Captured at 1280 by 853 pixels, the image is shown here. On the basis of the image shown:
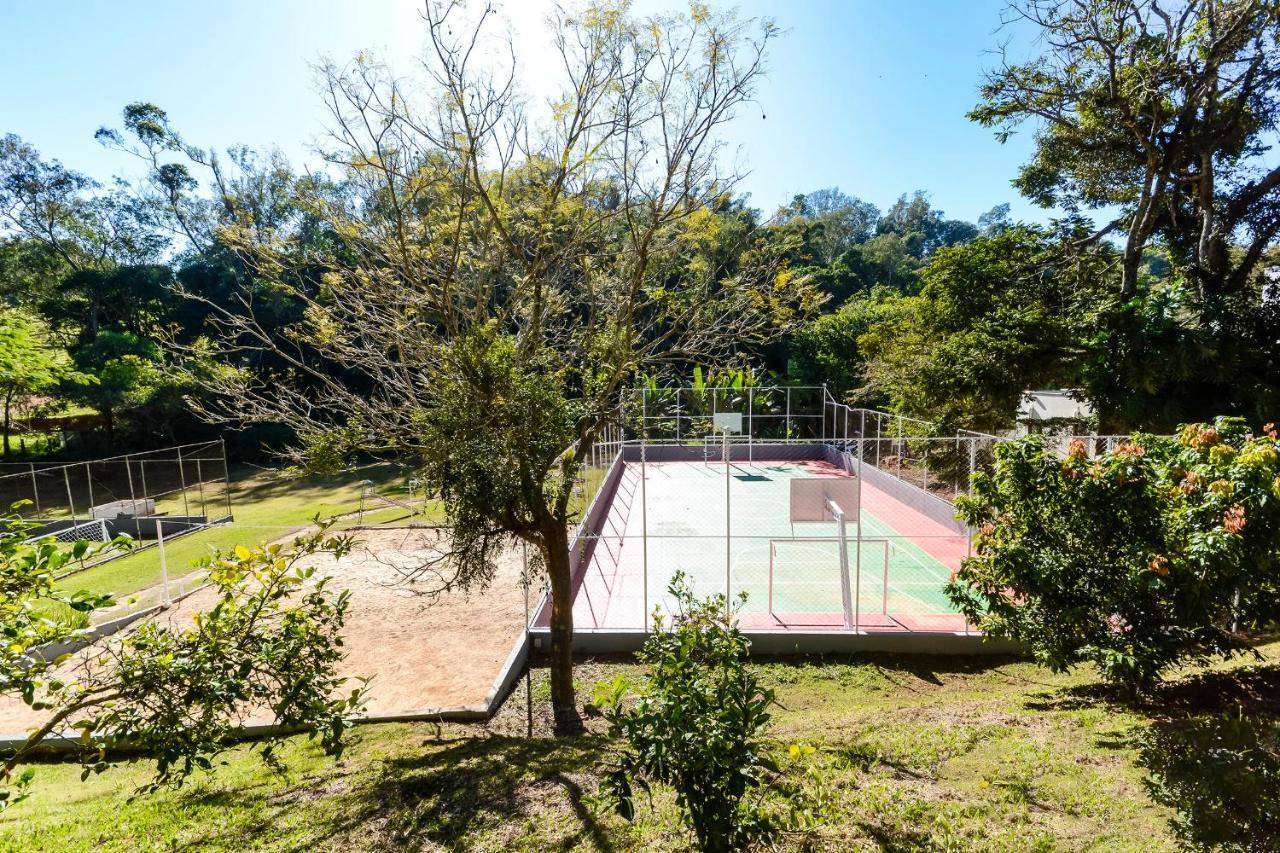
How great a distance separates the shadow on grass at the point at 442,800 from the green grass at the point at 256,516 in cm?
558

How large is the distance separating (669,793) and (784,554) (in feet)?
32.3

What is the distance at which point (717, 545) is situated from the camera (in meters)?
14.2

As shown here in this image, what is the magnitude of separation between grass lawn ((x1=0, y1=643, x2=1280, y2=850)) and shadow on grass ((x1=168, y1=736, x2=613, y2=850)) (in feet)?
0.05

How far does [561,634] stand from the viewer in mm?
6898

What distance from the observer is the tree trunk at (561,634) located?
6.71 metres

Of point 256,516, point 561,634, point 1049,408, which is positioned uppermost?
point 1049,408

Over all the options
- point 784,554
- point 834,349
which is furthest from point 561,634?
point 834,349

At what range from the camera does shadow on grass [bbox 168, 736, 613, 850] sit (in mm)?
3902

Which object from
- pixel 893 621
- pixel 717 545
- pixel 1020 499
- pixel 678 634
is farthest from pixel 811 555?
pixel 678 634

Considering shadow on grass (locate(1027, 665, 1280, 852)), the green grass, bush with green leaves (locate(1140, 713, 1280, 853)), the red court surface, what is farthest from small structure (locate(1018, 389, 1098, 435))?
the green grass

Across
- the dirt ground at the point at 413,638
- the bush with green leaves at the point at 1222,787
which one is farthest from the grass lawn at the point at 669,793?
the dirt ground at the point at 413,638

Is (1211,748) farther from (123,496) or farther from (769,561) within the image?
(123,496)

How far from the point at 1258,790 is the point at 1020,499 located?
8.54 ft

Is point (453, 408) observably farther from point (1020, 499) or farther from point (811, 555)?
point (811, 555)
